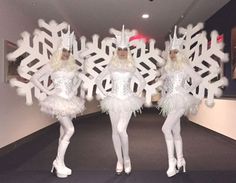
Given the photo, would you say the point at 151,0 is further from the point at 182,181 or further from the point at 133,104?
the point at 182,181

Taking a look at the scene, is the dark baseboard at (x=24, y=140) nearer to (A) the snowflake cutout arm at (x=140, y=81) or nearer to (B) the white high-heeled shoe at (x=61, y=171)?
(B) the white high-heeled shoe at (x=61, y=171)

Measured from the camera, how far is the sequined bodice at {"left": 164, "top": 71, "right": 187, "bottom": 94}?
391cm

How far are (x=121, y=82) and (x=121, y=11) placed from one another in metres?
3.73

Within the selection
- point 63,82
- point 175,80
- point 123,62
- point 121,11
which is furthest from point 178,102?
point 121,11

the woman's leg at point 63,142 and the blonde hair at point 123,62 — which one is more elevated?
the blonde hair at point 123,62

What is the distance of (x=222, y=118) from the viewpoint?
270 inches

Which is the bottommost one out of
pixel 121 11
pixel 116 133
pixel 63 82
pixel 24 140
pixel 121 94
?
pixel 24 140

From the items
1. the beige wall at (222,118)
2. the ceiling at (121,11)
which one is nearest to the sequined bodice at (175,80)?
the beige wall at (222,118)

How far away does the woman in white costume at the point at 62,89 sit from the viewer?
12.5 ft

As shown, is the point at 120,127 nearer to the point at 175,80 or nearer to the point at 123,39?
the point at 175,80

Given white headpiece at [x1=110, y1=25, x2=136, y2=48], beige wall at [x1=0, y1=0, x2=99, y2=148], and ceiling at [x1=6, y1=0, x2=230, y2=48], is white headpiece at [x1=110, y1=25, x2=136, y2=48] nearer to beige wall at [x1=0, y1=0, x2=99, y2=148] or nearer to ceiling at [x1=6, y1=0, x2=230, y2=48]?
beige wall at [x1=0, y1=0, x2=99, y2=148]

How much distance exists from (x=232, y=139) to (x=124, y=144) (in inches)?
125

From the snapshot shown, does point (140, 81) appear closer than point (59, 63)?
No

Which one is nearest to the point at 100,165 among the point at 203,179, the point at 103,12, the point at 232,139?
the point at 203,179
